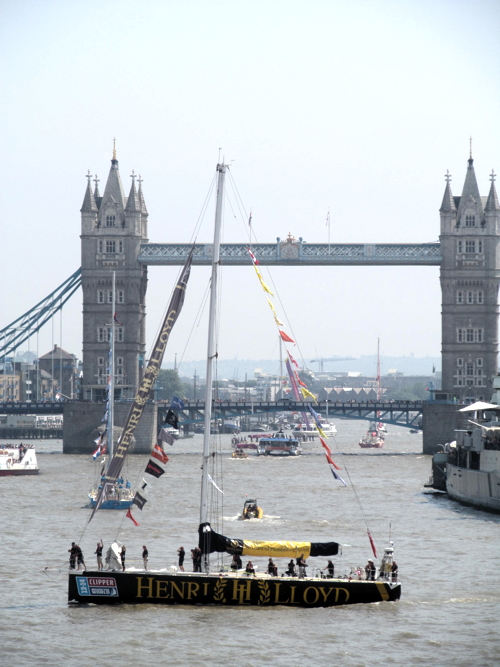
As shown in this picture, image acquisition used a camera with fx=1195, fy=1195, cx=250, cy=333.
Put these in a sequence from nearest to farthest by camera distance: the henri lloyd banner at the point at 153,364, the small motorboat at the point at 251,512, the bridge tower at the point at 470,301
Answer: the henri lloyd banner at the point at 153,364
the small motorboat at the point at 251,512
the bridge tower at the point at 470,301

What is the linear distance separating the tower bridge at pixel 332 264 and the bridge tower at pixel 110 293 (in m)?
0.10

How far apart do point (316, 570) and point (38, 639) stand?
10.9 m

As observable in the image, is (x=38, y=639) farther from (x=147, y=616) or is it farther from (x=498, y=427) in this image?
(x=498, y=427)

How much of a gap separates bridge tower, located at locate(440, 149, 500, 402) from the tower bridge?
0.33ft

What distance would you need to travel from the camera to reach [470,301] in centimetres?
11919

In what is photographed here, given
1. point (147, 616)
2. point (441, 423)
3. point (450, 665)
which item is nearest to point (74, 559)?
point (147, 616)

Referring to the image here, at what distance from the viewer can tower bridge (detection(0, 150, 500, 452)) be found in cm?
11900

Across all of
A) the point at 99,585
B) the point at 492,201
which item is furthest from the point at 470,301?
the point at 99,585

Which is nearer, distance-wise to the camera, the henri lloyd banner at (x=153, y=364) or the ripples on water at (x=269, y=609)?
the ripples on water at (x=269, y=609)

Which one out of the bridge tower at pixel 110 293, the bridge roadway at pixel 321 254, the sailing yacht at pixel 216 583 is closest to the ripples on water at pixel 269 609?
the sailing yacht at pixel 216 583

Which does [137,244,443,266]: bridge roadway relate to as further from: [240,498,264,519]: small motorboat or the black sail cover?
the black sail cover

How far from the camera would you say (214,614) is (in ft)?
118

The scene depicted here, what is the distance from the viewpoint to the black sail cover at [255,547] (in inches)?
1416

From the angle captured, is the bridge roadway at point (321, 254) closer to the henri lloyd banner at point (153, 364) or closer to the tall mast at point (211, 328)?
the henri lloyd banner at point (153, 364)
